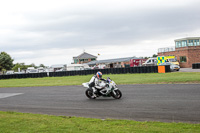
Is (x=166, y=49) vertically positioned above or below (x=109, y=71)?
above

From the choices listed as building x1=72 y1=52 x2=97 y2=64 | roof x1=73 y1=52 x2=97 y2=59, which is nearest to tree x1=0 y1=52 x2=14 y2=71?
building x1=72 y1=52 x2=97 y2=64

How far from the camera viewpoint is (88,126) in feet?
23.0

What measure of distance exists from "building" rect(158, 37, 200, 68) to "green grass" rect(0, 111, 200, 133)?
136 ft

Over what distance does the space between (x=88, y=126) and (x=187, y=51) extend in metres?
42.6

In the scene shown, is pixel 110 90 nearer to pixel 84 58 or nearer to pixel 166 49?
pixel 166 49

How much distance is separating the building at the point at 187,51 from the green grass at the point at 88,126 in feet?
136

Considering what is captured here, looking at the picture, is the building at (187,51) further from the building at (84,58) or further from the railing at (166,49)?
the building at (84,58)

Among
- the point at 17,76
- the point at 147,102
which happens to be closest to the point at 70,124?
the point at 147,102

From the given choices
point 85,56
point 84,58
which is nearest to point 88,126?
point 84,58

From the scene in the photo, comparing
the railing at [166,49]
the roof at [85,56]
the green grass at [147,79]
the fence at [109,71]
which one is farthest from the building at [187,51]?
the roof at [85,56]

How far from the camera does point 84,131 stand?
642 cm

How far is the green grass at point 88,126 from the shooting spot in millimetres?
6230

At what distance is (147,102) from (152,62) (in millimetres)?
29903

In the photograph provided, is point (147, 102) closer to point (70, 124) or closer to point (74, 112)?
point (74, 112)
